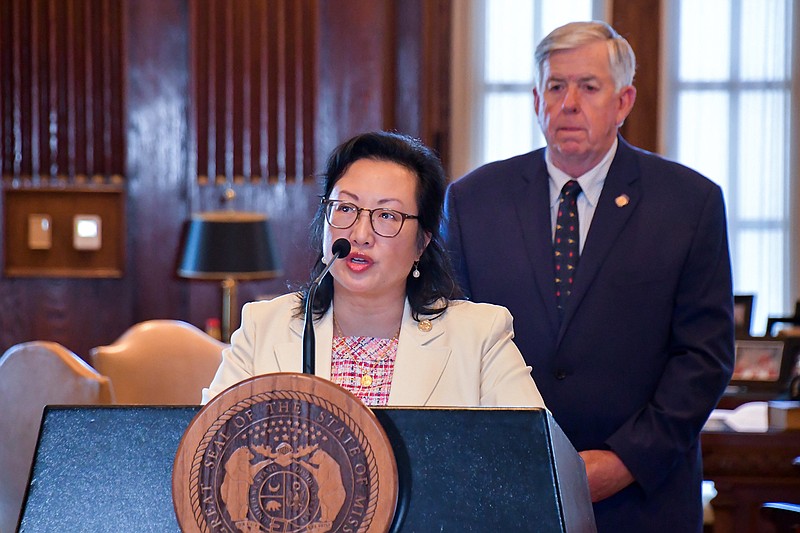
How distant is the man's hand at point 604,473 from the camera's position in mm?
2084

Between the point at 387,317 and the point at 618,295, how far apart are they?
1.92 ft

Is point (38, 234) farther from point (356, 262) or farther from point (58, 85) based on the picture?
point (356, 262)

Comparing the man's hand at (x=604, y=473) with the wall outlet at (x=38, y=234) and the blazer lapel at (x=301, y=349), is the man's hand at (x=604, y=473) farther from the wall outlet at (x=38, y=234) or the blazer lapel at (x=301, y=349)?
the wall outlet at (x=38, y=234)

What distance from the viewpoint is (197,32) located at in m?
5.15

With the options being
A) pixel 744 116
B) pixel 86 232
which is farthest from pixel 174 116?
pixel 744 116

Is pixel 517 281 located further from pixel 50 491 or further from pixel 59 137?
pixel 59 137

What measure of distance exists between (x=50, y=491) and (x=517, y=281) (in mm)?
1241

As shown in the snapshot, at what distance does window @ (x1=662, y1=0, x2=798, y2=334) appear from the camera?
5.57 m

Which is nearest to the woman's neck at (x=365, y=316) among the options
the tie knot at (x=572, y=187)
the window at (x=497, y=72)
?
the tie knot at (x=572, y=187)

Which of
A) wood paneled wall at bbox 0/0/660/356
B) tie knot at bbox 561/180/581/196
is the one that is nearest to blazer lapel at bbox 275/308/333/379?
tie knot at bbox 561/180/581/196

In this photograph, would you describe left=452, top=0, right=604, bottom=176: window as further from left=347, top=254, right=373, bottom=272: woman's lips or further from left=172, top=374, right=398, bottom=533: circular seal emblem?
left=172, top=374, right=398, bottom=533: circular seal emblem

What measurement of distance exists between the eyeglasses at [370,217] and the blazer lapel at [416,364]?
18 cm

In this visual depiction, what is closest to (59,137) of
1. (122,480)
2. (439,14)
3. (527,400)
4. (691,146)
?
(439,14)

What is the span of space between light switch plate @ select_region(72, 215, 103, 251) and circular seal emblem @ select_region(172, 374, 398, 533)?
4285 mm
